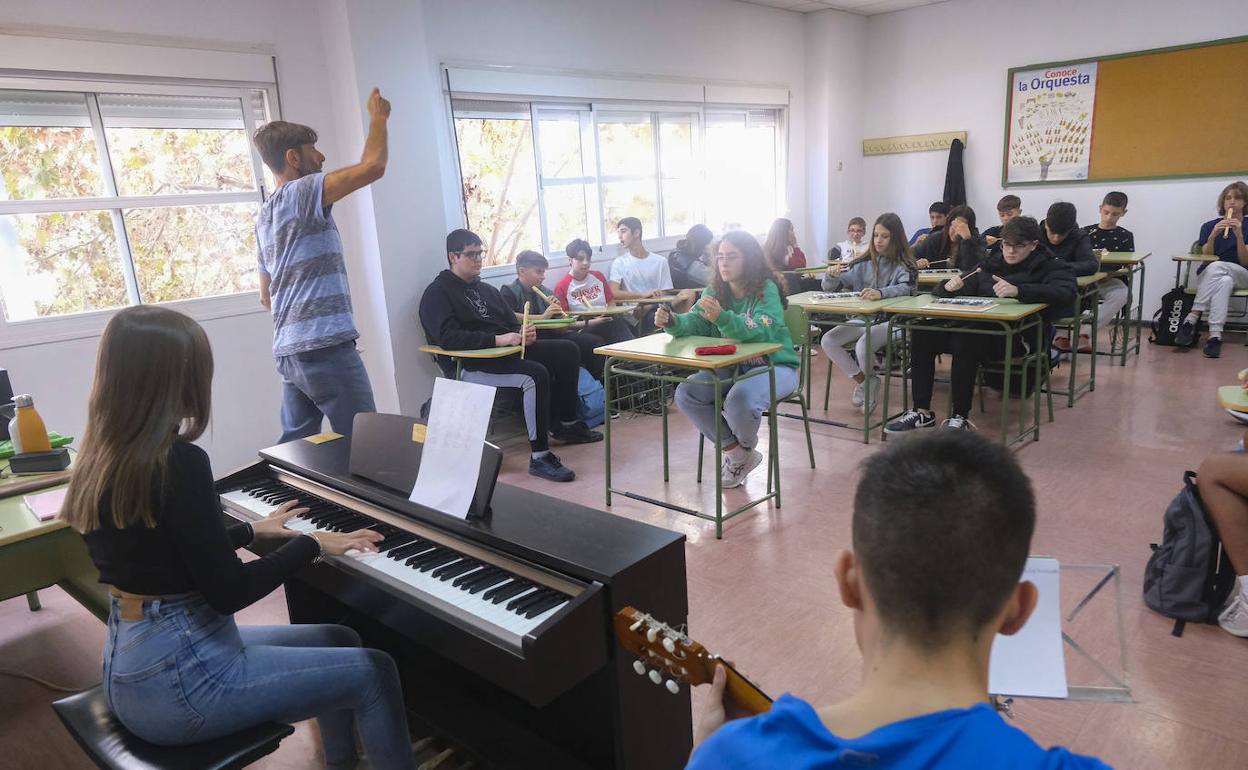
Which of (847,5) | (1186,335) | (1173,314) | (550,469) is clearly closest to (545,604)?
(550,469)

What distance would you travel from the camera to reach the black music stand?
5.26 ft

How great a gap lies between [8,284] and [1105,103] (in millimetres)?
7798

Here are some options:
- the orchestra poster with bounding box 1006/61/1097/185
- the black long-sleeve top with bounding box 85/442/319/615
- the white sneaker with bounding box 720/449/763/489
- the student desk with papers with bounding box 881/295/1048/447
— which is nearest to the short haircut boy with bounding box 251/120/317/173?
the black long-sleeve top with bounding box 85/442/319/615

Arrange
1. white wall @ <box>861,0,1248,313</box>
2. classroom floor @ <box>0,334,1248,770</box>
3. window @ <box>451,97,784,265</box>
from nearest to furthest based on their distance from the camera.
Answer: classroom floor @ <box>0,334,1248,770</box> → window @ <box>451,97,784,265</box> → white wall @ <box>861,0,1248,313</box>

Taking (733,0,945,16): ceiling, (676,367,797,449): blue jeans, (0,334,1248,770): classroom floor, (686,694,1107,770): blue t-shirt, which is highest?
(733,0,945,16): ceiling

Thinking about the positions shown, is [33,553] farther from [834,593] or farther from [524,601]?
[834,593]

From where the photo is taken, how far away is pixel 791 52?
732 centimetres

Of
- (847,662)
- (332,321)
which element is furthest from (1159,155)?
(332,321)

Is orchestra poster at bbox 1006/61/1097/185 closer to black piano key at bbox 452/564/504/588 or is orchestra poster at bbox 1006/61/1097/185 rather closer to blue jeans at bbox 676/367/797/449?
blue jeans at bbox 676/367/797/449

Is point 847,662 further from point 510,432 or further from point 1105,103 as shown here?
point 1105,103

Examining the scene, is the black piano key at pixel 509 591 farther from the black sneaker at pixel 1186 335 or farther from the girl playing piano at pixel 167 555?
the black sneaker at pixel 1186 335

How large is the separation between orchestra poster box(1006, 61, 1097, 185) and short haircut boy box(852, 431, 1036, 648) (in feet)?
24.0

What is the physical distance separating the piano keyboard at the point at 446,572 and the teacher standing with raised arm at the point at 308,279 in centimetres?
90

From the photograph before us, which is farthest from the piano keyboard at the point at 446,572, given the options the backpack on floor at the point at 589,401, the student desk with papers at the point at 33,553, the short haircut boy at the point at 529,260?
the short haircut boy at the point at 529,260
